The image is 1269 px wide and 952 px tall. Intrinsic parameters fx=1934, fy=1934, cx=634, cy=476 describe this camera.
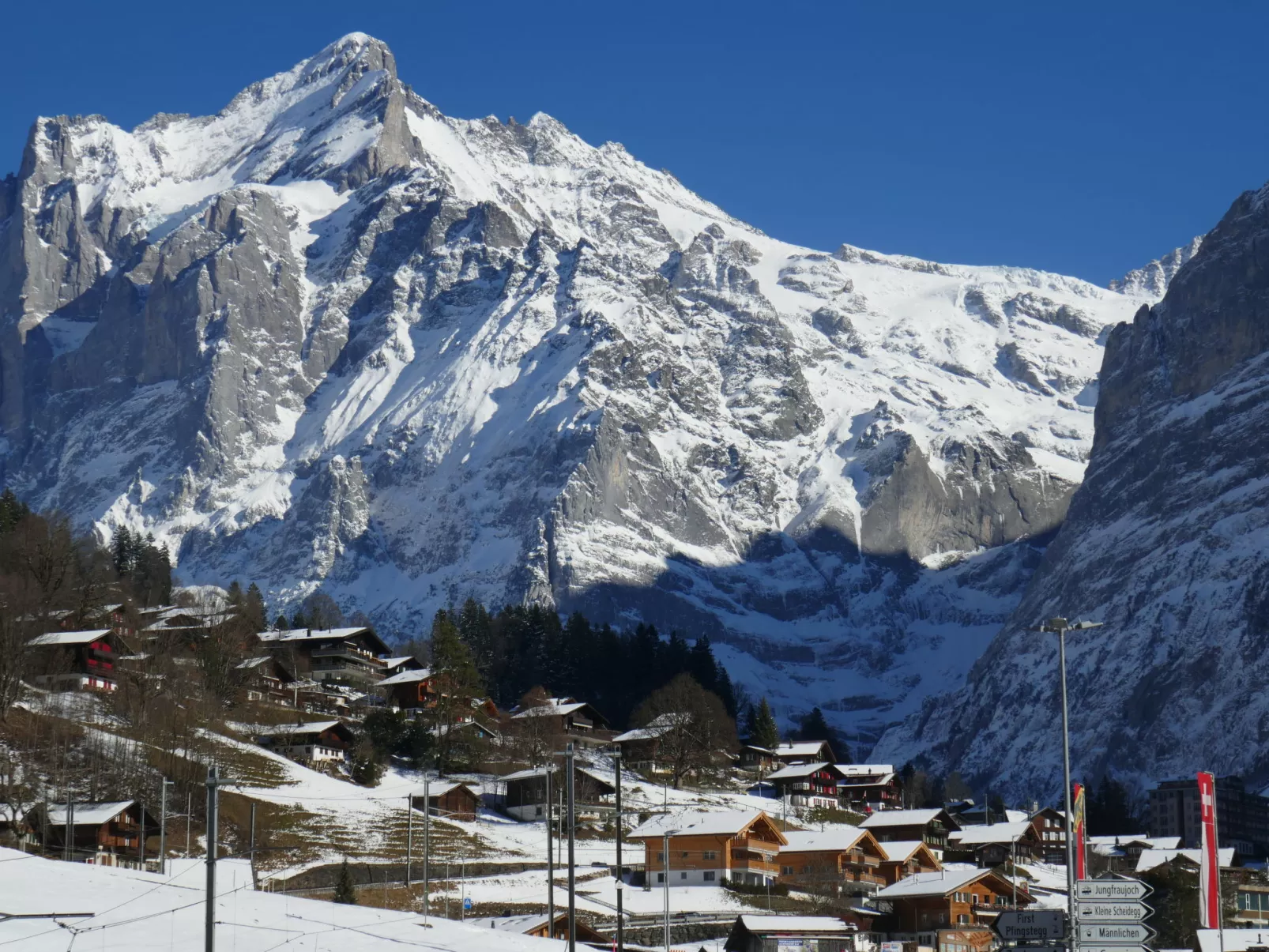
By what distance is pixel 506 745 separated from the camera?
13900 centimetres

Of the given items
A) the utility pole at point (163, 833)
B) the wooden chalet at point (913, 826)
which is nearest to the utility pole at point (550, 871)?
the utility pole at point (163, 833)

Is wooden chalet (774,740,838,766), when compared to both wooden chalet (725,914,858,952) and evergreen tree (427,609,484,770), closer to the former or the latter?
evergreen tree (427,609,484,770)

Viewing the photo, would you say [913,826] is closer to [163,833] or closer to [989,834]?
[989,834]

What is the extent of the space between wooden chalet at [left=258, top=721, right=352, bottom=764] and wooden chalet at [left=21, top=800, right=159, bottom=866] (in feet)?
99.9

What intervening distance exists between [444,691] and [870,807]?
146 ft

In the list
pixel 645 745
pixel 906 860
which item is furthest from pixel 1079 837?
pixel 645 745

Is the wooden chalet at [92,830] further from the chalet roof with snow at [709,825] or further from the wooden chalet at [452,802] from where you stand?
the chalet roof with snow at [709,825]

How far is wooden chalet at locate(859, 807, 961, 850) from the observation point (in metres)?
127

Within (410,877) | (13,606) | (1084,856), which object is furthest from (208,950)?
(13,606)

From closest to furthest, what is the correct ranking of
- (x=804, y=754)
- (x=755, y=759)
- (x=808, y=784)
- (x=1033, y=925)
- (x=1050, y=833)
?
(x=1033, y=925)
(x=808, y=784)
(x=1050, y=833)
(x=755, y=759)
(x=804, y=754)

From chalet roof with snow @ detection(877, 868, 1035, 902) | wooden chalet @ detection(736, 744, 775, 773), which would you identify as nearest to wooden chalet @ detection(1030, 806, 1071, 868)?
wooden chalet @ detection(736, 744, 775, 773)

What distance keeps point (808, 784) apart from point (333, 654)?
1556 inches

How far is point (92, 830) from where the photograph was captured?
87.6m

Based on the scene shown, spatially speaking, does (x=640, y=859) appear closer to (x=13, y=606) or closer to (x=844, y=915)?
(x=844, y=915)
